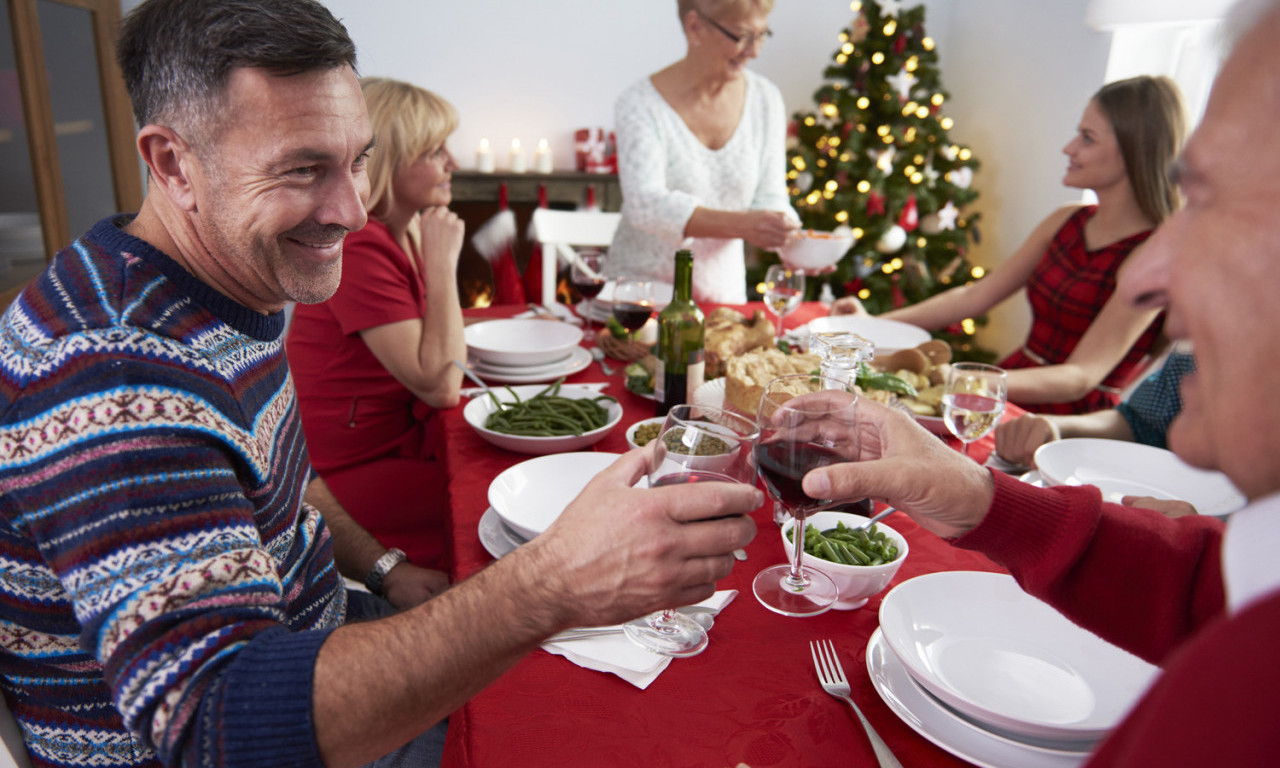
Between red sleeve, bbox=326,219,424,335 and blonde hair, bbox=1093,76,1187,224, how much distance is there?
6.97 ft

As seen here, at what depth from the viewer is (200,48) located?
2.94 ft

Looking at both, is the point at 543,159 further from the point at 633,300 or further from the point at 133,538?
the point at 133,538

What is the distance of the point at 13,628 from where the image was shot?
83cm

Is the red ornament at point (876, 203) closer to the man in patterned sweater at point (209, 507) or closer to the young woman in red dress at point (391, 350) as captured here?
the young woman in red dress at point (391, 350)

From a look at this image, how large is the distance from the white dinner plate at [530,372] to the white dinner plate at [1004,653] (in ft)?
3.76

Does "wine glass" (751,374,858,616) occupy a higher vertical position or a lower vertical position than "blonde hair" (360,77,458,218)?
lower

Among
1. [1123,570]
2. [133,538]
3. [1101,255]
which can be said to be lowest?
[1123,570]

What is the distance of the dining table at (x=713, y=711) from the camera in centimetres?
74

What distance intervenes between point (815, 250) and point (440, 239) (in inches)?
39.4

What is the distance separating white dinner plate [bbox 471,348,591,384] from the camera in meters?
1.89

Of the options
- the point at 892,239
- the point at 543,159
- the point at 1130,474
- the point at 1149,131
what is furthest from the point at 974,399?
the point at 543,159

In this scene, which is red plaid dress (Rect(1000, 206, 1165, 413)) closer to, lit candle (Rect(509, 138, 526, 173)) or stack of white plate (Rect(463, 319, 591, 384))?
stack of white plate (Rect(463, 319, 591, 384))

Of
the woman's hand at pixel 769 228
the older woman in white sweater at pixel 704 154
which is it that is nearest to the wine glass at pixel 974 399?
the woman's hand at pixel 769 228

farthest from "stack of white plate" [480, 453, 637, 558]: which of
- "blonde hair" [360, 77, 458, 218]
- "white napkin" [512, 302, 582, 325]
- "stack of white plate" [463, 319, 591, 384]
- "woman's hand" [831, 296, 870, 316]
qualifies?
"woman's hand" [831, 296, 870, 316]
